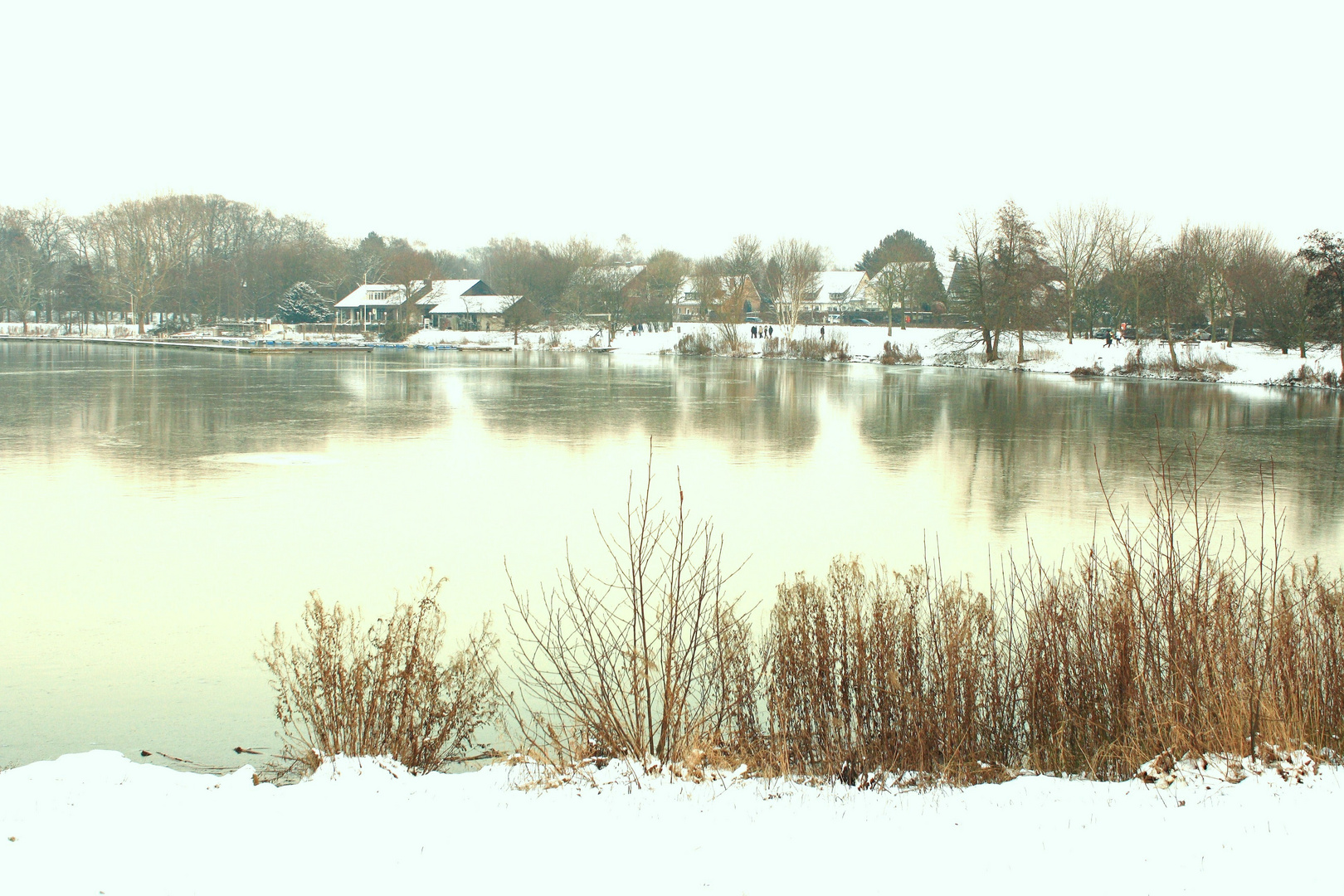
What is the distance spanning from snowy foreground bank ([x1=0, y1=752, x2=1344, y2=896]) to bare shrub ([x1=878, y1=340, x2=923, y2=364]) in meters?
54.0

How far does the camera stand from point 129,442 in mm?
20844

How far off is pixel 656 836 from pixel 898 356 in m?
55.6

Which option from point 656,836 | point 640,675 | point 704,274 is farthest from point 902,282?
point 656,836

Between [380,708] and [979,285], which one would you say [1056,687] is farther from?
[979,285]

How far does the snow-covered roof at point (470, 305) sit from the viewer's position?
287 ft

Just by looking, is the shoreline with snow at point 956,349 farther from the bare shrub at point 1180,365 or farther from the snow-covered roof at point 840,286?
the snow-covered roof at point 840,286

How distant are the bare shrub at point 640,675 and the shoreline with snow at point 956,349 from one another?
39672mm

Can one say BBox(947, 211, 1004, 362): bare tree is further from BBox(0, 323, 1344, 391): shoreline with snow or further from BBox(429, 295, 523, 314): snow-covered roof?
BBox(429, 295, 523, 314): snow-covered roof

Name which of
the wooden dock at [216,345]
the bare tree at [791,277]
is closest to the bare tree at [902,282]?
the bare tree at [791,277]

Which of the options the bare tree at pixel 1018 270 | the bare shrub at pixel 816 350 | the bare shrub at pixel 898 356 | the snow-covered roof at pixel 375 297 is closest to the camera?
the bare tree at pixel 1018 270

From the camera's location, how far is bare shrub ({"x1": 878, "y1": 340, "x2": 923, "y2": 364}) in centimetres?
5794

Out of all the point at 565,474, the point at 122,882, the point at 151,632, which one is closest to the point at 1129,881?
the point at 122,882

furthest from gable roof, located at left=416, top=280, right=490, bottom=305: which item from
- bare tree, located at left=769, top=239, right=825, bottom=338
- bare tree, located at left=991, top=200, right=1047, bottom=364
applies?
bare tree, located at left=991, top=200, right=1047, bottom=364

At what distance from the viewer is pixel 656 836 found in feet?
14.6
